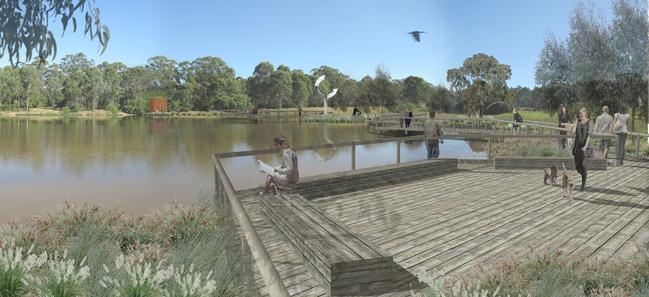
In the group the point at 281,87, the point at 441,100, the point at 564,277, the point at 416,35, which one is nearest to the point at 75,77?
the point at 281,87

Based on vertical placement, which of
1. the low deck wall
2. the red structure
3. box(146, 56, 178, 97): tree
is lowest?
the low deck wall

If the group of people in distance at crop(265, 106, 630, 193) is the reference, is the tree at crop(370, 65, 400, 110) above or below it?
above

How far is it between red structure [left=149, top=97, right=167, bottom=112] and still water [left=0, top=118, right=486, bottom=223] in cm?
141

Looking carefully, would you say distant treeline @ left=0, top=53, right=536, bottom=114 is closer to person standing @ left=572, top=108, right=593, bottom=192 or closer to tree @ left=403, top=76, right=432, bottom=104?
person standing @ left=572, top=108, right=593, bottom=192

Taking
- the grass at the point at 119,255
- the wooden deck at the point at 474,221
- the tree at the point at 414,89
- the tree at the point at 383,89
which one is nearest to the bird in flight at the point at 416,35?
the wooden deck at the point at 474,221

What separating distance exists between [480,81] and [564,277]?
45.3m

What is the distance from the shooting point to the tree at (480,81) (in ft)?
151

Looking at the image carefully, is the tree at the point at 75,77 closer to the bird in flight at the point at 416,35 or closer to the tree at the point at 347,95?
the bird in flight at the point at 416,35

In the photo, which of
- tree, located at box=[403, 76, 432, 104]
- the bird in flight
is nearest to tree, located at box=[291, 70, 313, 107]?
the bird in flight

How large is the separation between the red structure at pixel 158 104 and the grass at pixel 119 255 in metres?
6.72

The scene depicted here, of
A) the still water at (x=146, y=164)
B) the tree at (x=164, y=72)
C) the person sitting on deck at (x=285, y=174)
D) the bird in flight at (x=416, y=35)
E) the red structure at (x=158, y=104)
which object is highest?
the bird in flight at (x=416, y=35)

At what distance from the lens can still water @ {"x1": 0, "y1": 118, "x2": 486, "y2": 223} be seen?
14680mm

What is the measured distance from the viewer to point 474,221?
6336 mm

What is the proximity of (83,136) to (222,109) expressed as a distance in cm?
2341
